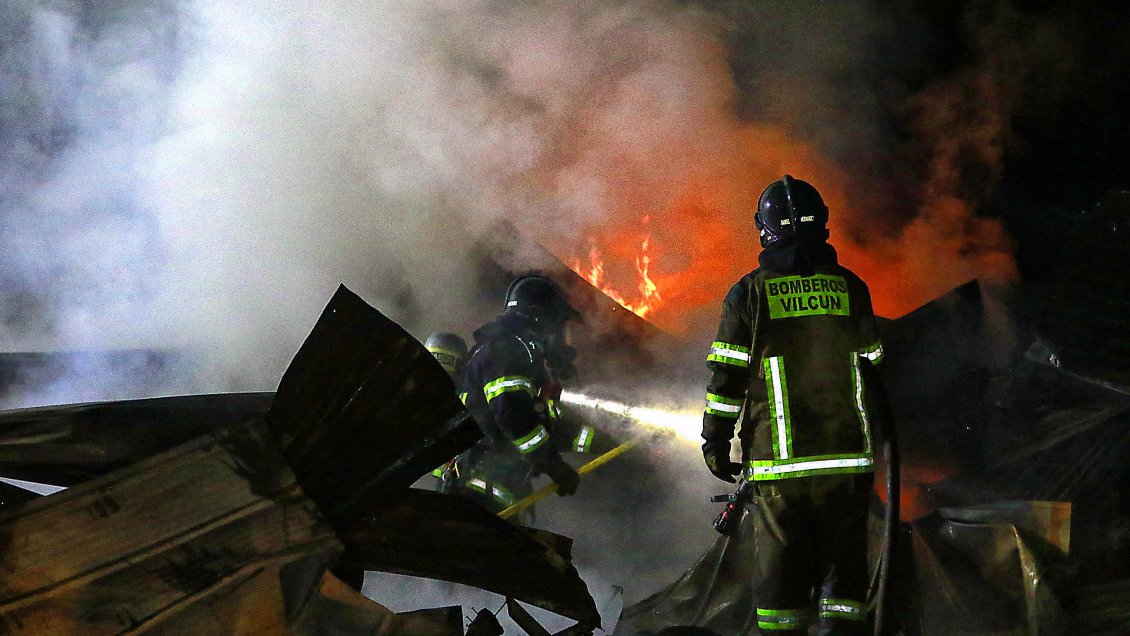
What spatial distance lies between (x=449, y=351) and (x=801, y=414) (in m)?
3.00

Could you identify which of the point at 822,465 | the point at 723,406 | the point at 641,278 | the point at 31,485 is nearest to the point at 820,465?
the point at 822,465

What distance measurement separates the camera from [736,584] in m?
3.69

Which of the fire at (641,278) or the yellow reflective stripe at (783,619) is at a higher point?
the fire at (641,278)

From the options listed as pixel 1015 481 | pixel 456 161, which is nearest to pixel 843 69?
pixel 456 161

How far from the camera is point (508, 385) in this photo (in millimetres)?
4465

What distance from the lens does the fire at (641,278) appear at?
821cm

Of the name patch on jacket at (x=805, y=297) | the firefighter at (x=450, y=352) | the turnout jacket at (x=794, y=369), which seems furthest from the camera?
the firefighter at (x=450, y=352)

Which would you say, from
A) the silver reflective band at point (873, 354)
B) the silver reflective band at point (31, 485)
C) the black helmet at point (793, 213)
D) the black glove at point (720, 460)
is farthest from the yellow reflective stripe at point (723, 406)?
the silver reflective band at point (31, 485)

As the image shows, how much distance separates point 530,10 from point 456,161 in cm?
142

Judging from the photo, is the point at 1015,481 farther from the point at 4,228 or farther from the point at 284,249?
the point at 4,228

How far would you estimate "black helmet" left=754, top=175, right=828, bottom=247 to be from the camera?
333 cm

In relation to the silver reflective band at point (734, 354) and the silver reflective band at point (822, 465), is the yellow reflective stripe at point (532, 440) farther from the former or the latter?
the silver reflective band at point (822, 465)

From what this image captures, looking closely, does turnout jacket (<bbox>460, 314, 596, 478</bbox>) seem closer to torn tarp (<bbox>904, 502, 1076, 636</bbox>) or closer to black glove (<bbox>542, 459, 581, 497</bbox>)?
black glove (<bbox>542, 459, 581, 497</bbox>)

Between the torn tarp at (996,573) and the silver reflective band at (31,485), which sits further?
the torn tarp at (996,573)
